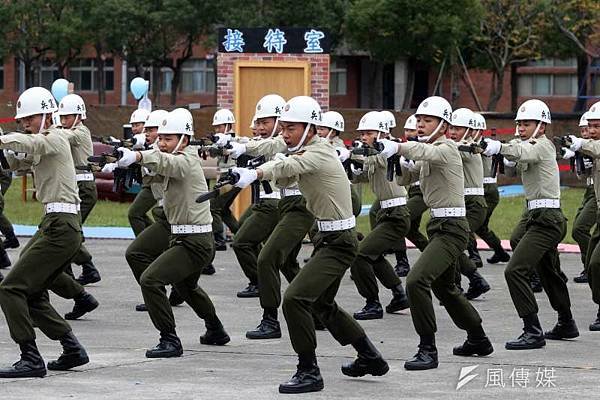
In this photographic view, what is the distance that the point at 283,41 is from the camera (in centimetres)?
2103

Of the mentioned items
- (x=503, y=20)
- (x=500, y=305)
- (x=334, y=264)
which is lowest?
(x=500, y=305)

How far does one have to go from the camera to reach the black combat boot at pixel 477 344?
38.1 ft

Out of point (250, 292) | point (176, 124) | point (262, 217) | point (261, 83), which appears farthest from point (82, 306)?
point (261, 83)

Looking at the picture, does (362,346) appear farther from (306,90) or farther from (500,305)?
(306,90)

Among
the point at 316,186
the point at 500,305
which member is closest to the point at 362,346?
the point at 316,186

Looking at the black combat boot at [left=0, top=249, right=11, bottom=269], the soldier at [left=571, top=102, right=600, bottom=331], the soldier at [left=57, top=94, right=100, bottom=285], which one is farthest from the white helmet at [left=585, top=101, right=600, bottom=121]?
the black combat boot at [left=0, top=249, right=11, bottom=269]

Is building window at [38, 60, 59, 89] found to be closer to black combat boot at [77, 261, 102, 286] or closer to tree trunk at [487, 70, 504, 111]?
tree trunk at [487, 70, 504, 111]

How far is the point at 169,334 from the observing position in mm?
11727

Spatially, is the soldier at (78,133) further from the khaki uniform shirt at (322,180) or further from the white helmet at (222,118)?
the khaki uniform shirt at (322,180)

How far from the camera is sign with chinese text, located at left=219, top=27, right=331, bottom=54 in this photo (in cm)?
2103

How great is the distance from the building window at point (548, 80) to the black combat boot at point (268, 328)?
43.8 metres

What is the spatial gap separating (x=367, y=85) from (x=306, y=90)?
122 ft

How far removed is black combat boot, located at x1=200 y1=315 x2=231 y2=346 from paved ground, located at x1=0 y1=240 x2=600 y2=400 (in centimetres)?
12

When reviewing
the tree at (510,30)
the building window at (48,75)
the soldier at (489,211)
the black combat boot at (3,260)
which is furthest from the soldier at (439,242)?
the building window at (48,75)
